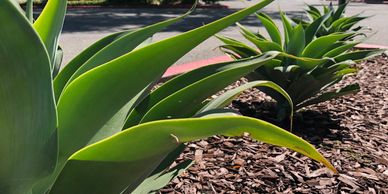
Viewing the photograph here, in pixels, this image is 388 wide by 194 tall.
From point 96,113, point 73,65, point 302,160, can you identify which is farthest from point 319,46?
point 96,113

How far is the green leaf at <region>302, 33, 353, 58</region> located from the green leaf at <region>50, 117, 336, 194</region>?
8.83ft

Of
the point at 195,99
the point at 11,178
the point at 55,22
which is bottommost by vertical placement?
the point at 11,178

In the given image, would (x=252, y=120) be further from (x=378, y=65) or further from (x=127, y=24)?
(x=127, y=24)

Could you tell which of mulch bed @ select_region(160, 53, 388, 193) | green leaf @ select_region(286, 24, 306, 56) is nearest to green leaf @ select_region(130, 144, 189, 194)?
mulch bed @ select_region(160, 53, 388, 193)

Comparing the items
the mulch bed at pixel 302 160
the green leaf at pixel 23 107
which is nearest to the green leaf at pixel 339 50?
the mulch bed at pixel 302 160

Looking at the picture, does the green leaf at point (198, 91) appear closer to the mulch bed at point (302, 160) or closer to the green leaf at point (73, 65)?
the green leaf at point (73, 65)

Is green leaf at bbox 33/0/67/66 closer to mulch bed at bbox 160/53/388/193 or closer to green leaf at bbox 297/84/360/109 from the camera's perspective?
mulch bed at bbox 160/53/388/193

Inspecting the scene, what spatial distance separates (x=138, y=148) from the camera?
0.96 meters

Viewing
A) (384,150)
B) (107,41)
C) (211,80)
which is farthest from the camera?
(384,150)

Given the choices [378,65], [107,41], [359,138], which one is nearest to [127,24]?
[378,65]

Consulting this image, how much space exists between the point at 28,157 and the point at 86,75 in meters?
0.21

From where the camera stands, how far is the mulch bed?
2625mm

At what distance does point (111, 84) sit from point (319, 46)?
113 inches

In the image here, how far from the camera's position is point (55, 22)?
4.04 ft
